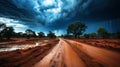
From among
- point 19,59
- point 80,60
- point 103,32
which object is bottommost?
point 80,60

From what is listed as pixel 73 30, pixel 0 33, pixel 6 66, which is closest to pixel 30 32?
pixel 73 30

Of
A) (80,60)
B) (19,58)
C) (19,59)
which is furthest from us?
(19,58)

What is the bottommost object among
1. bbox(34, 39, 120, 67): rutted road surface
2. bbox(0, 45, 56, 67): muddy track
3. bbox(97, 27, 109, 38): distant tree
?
bbox(34, 39, 120, 67): rutted road surface

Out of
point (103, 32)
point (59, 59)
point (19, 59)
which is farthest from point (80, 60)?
point (103, 32)

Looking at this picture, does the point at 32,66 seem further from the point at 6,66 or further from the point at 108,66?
the point at 108,66

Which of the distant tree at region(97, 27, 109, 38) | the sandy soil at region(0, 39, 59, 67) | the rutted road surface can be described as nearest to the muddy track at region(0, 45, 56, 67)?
the sandy soil at region(0, 39, 59, 67)

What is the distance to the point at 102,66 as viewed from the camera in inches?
291

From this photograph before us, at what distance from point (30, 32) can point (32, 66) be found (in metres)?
135

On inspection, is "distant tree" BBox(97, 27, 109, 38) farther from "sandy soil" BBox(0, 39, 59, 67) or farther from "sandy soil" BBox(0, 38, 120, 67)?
"sandy soil" BBox(0, 39, 59, 67)

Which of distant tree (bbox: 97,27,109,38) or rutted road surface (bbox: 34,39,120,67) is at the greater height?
distant tree (bbox: 97,27,109,38)

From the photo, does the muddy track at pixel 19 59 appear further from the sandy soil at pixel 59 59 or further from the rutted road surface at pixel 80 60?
the rutted road surface at pixel 80 60

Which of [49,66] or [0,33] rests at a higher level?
[0,33]

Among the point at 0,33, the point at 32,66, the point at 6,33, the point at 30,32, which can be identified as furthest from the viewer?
the point at 30,32

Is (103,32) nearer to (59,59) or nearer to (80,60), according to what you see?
(80,60)
